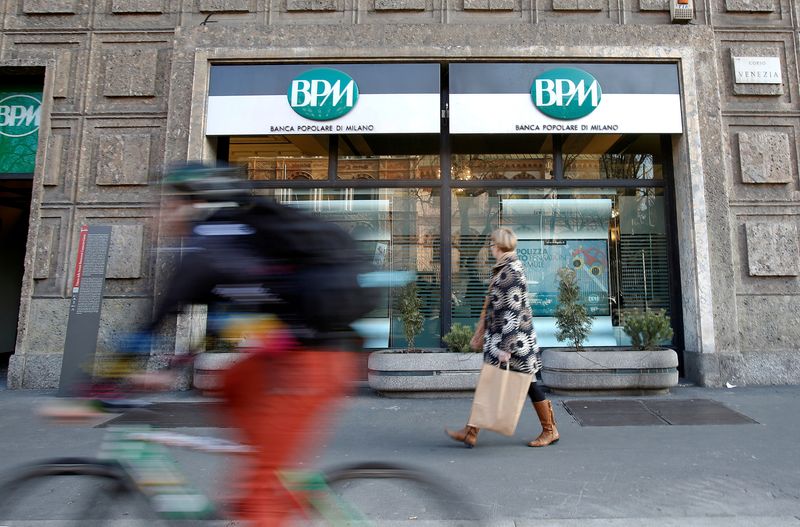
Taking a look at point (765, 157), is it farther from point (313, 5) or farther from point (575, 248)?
point (313, 5)

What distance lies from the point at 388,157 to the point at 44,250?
512 cm

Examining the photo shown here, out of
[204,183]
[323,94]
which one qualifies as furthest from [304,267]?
[323,94]

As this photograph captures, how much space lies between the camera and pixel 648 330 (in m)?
6.21

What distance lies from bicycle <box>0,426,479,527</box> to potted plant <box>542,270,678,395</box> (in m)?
4.55

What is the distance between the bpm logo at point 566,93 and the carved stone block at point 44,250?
7121 millimetres

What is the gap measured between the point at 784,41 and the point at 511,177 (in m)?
4.33

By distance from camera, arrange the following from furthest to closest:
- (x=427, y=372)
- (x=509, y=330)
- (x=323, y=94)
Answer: (x=323, y=94) < (x=427, y=372) < (x=509, y=330)

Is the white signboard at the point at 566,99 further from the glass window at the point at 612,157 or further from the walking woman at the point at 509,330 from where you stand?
the walking woman at the point at 509,330

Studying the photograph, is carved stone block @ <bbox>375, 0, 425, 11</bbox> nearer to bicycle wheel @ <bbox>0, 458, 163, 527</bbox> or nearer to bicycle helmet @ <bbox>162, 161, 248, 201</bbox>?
bicycle helmet @ <bbox>162, 161, 248, 201</bbox>

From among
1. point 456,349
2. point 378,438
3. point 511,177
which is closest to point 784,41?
point 511,177

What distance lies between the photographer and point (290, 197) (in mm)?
7746

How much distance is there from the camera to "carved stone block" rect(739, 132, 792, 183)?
6.96 m

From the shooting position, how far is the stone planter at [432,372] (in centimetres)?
603

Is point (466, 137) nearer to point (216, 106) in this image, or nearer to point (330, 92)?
point (330, 92)
